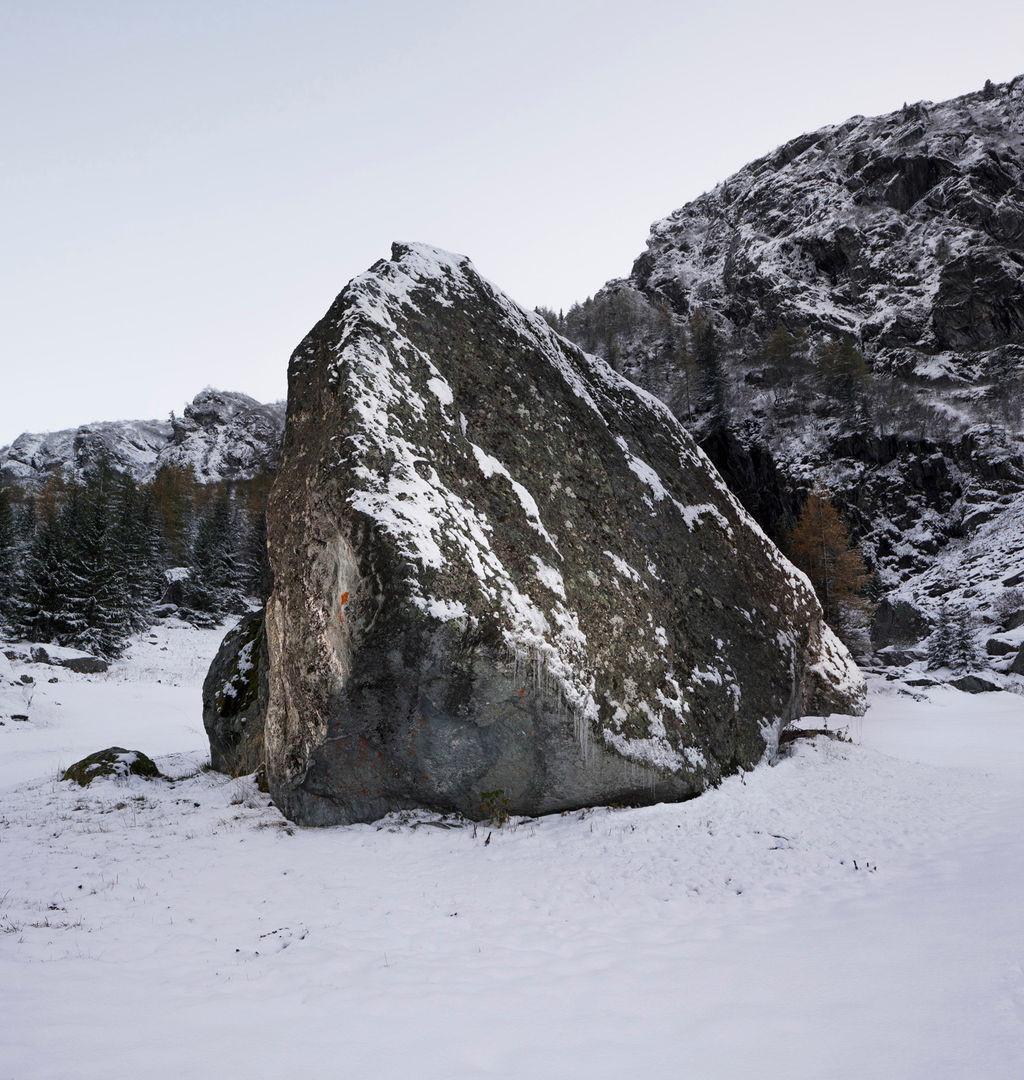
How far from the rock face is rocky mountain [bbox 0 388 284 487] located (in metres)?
90.4

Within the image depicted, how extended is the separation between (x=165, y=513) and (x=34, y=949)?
65.1m

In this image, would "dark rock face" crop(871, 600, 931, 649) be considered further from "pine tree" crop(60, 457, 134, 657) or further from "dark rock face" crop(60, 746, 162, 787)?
"pine tree" crop(60, 457, 134, 657)

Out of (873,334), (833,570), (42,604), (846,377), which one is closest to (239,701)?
(833,570)

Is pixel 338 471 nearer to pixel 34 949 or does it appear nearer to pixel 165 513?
pixel 34 949

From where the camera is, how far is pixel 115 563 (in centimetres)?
3475

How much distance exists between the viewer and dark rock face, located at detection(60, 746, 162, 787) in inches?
359

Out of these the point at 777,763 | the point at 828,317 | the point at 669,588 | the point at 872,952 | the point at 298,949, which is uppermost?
the point at 828,317

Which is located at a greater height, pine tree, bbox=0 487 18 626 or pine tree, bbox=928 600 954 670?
pine tree, bbox=0 487 18 626

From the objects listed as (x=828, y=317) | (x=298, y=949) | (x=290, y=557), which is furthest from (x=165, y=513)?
(x=828, y=317)

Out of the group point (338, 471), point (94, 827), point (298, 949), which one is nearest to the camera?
point (298, 949)

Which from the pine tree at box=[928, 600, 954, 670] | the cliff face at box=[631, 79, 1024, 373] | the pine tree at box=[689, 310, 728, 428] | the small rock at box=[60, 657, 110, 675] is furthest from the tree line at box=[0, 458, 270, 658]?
the cliff face at box=[631, 79, 1024, 373]

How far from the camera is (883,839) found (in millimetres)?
6191

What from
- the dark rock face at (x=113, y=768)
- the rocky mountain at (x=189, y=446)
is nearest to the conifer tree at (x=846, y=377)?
the dark rock face at (x=113, y=768)

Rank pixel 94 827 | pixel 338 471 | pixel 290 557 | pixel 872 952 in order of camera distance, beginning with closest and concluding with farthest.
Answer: pixel 872 952 → pixel 94 827 → pixel 338 471 → pixel 290 557
